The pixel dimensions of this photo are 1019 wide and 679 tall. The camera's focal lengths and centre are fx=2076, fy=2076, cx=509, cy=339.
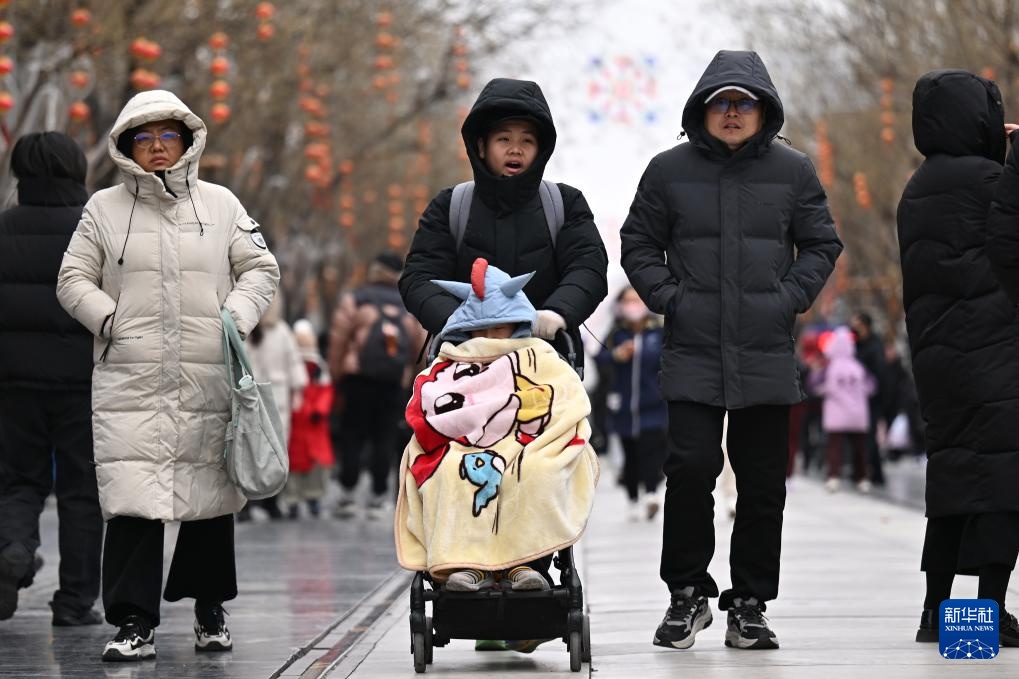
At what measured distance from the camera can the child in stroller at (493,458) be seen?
6.97 metres

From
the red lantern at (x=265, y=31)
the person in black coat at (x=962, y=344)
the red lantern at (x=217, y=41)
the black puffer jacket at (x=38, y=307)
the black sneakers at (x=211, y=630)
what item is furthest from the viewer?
the red lantern at (x=265, y=31)

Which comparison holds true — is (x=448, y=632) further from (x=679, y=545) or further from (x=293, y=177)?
(x=293, y=177)

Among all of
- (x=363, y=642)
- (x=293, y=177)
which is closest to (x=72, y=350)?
(x=363, y=642)

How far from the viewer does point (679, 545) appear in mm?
7797

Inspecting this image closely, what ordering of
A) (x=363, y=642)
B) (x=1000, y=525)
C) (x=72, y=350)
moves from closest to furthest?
1. (x=1000, y=525)
2. (x=363, y=642)
3. (x=72, y=350)

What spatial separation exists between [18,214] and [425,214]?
2.34m

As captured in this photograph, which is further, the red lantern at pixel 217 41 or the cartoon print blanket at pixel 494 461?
the red lantern at pixel 217 41

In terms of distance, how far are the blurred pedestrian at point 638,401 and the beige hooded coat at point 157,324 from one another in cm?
801

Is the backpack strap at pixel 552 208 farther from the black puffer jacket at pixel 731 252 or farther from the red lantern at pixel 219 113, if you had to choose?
the red lantern at pixel 219 113

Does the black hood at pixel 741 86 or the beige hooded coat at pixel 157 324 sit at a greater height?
the black hood at pixel 741 86

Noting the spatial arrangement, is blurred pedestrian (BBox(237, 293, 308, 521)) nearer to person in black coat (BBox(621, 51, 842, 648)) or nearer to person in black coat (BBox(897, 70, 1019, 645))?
person in black coat (BBox(621, 51, 842, 648))

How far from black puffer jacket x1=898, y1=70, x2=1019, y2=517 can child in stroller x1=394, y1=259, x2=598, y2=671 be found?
1.49 metres

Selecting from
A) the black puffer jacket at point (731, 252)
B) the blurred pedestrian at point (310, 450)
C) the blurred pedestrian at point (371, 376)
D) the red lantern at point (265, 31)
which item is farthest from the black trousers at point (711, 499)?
the red lantern at point (265, 31)

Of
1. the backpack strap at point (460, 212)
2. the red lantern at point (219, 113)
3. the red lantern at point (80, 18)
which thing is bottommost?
the backpack strap at point (460, 212)
